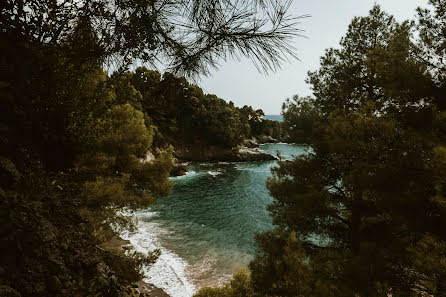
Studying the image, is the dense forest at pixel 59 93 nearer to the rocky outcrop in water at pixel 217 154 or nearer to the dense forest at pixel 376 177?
the dense forest at pixel 376 177

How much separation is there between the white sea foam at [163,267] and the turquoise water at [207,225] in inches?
2.3

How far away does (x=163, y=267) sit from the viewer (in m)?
14.1

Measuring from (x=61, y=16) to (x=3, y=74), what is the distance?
135 centimetres

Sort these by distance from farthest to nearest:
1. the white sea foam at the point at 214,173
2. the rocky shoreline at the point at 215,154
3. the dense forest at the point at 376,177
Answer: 1. the rocky shoreline at the point at 215,154
2. the white sea foam at the point at 214,173
3. the dense forest at the point at 376,177

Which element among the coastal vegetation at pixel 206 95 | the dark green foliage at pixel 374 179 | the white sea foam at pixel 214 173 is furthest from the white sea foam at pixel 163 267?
the white sea foam at pixel 214 173

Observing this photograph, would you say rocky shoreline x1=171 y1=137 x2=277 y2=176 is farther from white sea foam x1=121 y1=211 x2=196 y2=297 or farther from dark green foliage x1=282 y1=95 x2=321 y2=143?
dark green foliage x1=282 y1=95 x2=321 y2=143

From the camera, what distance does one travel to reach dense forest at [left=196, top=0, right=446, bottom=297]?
4.30m

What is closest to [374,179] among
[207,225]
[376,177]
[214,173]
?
[376,177]

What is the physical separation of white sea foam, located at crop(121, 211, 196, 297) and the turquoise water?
6 centimetres

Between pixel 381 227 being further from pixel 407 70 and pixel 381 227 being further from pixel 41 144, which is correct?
pixel 41 144

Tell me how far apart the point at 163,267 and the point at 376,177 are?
520 inches

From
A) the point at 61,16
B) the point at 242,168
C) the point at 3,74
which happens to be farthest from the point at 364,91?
the point at 242,168

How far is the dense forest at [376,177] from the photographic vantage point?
4.30m

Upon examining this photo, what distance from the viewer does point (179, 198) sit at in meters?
28.0
